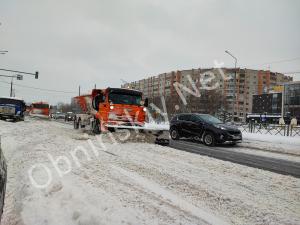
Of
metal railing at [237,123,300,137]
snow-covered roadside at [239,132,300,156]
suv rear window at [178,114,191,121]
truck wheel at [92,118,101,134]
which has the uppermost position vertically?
suv rear window at [178,114,191,121]

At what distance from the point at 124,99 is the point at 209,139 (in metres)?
4.86

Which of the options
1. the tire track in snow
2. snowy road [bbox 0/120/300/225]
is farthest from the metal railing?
the tire track in snow

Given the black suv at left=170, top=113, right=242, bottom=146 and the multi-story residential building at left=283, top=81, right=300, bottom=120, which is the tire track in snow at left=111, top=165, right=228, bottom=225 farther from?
the multi-story residential building at left=283, top=81, right=300, bottom=120

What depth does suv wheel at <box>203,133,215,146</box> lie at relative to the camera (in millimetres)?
17453

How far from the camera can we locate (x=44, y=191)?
5.71 meters

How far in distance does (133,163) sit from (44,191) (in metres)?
3.71

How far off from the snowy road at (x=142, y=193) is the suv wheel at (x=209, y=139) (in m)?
8.01

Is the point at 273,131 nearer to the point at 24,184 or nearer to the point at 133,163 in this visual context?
the point at 133,163

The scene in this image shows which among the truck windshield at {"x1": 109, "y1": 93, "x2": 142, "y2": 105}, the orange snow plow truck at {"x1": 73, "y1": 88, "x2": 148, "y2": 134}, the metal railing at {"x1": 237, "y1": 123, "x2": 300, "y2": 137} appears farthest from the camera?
the metal railing at {"x1": 237, "y1": 123, "x2": 300, "y2": 137}

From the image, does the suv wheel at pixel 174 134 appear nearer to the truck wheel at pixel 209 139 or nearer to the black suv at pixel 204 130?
the black suv at pixel 204 130

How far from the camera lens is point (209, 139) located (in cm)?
1770

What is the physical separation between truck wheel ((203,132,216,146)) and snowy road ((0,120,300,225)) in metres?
8.00

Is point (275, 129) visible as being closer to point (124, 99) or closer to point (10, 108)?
point (124, 99)

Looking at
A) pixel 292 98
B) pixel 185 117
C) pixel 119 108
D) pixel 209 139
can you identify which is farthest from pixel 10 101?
pixel 292 98
